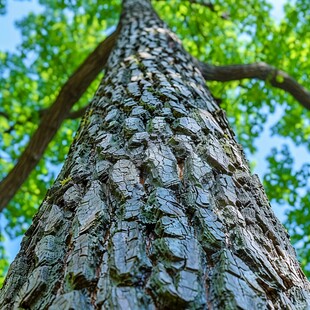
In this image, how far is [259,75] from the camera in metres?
5.33

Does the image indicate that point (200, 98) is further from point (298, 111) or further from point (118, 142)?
point (298, 111)

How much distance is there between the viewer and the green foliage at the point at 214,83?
19.7 feet

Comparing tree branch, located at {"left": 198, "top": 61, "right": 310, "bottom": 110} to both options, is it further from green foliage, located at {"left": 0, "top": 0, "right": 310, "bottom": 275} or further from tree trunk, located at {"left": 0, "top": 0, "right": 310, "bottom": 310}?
tree trunk, located at {"left": 0, "top": 0, "right": 310, "bottom": 310}

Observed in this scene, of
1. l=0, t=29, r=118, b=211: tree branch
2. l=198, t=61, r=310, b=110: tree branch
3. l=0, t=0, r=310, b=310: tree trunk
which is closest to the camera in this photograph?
l=0, t=0, r=310, b=310: tree trunk

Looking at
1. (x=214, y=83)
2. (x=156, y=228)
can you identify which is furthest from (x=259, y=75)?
(x=156, y=228)

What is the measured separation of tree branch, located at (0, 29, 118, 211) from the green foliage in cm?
117

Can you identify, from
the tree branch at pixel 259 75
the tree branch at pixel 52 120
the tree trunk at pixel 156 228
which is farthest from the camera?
the tree branch at pixel 259 75

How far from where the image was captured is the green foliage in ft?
19.7

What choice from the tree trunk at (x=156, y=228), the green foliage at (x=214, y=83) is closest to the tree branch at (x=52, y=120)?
the green foliage at (x=214, y=83)

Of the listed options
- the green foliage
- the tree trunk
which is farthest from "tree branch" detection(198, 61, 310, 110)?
the tree trunk

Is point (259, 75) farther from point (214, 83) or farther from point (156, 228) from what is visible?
point (156, 228)

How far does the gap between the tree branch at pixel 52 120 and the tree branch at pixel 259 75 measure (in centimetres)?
138

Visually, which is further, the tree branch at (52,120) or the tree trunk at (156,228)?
the tree branch at (52,120)

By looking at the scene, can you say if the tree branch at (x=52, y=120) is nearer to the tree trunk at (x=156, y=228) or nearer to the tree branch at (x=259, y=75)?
the tree branch at (x=259, y=75)
